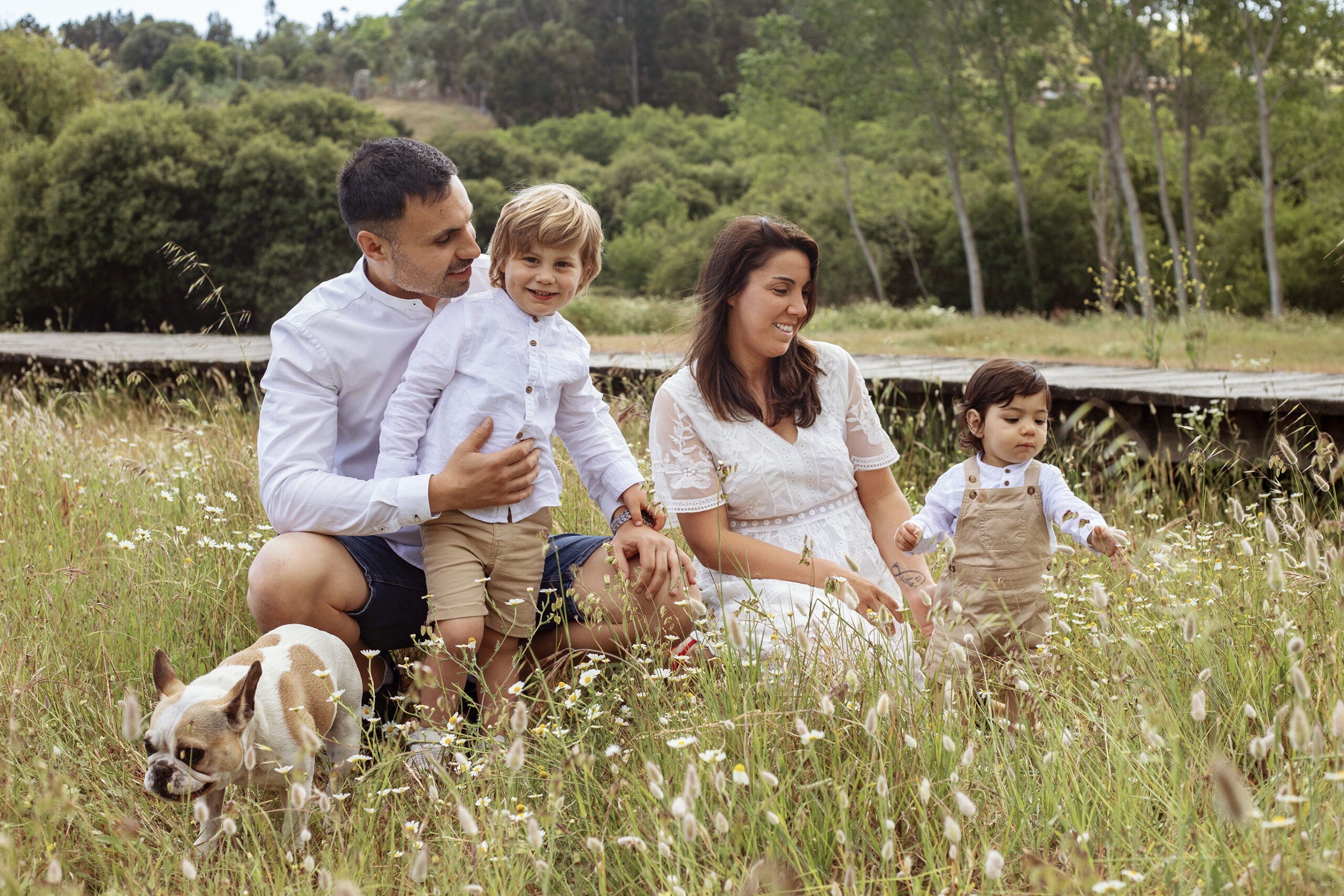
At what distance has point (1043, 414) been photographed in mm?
3127

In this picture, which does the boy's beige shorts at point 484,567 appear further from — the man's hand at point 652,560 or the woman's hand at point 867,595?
the woman's hand at point 867,595

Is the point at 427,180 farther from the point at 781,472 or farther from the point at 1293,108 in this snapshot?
the point at 1293,108

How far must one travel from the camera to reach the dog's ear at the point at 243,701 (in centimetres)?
221

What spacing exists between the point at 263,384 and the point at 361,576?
65 centimetres

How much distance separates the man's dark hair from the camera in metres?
3.16

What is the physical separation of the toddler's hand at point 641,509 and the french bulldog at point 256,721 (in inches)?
37.9

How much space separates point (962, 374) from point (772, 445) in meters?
4.29

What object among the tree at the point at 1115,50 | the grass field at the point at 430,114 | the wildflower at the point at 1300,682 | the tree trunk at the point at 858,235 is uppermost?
the grass field at the point at 430,114

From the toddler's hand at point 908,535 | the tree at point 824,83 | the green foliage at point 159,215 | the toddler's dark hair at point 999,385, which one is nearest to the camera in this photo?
the toddler's hand at point 908,535

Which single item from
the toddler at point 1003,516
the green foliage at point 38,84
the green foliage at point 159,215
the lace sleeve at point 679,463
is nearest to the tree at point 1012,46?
the green foliage at point 159,215

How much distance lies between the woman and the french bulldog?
4.22ft

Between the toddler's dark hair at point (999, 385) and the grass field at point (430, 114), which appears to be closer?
the toddler's dark hair at point (999, 385)

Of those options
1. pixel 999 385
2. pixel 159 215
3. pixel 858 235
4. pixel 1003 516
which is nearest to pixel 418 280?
pixel 999 385

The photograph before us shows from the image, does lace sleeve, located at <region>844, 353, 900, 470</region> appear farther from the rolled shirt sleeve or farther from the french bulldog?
the french bulldog
